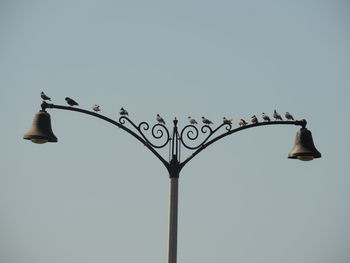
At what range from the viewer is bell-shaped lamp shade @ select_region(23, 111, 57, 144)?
492 inches

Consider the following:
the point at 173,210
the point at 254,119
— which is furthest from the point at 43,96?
the point at 173,210

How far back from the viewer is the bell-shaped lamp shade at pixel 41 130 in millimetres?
12500

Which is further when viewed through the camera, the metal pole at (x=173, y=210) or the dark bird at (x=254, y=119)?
the dark bird at (x=254, y=119)

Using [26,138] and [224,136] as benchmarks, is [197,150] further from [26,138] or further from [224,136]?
[26,138]

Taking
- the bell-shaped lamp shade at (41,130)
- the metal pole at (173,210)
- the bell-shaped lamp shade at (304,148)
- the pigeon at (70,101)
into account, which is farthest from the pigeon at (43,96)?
the bell-shaped lamp shade at (304,148)

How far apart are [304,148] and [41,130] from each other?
4.55 metres

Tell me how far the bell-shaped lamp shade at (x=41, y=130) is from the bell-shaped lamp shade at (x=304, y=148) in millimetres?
4204

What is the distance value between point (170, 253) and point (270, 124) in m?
2.98

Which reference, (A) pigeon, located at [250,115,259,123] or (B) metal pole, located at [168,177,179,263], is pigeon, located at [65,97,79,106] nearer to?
(B) metal pole, located at [168,177,179,263]

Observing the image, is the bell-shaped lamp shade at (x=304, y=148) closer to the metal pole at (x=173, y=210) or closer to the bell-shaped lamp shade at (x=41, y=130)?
the metal pole at (x=173, y=210)

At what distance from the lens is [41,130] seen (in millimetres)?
12531

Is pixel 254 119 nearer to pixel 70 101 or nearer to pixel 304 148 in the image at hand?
pixel 304 148

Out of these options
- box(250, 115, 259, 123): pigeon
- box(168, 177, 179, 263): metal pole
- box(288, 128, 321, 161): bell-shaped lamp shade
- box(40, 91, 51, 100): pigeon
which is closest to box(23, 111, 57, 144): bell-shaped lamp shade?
box(168, 177, 179, 263): metal pole

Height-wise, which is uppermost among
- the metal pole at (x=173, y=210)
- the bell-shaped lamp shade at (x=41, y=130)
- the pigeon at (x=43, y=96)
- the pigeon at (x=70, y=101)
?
the pigeon at (x=43, y=96)
